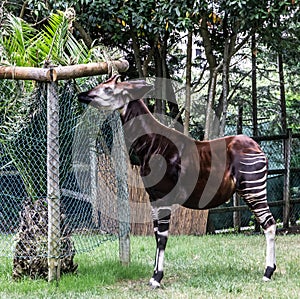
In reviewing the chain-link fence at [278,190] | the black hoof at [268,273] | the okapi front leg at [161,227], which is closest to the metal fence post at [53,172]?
the okapi front leg at [161,227]

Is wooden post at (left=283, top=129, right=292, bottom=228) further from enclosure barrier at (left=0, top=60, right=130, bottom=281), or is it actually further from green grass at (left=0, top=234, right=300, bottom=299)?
enclosure barrier at (left=0, top=60, right=130, bottom=281)

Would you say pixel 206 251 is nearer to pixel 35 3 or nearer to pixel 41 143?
pixel 41 143

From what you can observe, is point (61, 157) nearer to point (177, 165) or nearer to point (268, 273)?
point (177, 165)

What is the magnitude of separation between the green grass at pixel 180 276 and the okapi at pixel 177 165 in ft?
1.05

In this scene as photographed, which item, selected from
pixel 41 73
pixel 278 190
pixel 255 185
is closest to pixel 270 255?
pixel 255 185

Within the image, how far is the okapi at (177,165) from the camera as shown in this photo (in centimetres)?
596

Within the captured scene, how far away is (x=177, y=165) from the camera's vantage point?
6.13 m

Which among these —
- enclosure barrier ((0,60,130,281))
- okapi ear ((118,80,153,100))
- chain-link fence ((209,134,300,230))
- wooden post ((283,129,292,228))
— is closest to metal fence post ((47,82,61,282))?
enclosure barrier ((0,60,130,281))

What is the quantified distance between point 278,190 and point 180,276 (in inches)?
229

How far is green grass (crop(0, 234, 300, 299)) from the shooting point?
557cm

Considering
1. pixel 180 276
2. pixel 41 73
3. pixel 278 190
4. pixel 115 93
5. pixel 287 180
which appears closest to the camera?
pixel 41 73

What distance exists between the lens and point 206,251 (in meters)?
8.22

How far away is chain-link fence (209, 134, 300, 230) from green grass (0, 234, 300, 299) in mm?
2185

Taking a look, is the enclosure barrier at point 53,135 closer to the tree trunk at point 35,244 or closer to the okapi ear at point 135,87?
the tree trunk at point 35,244
